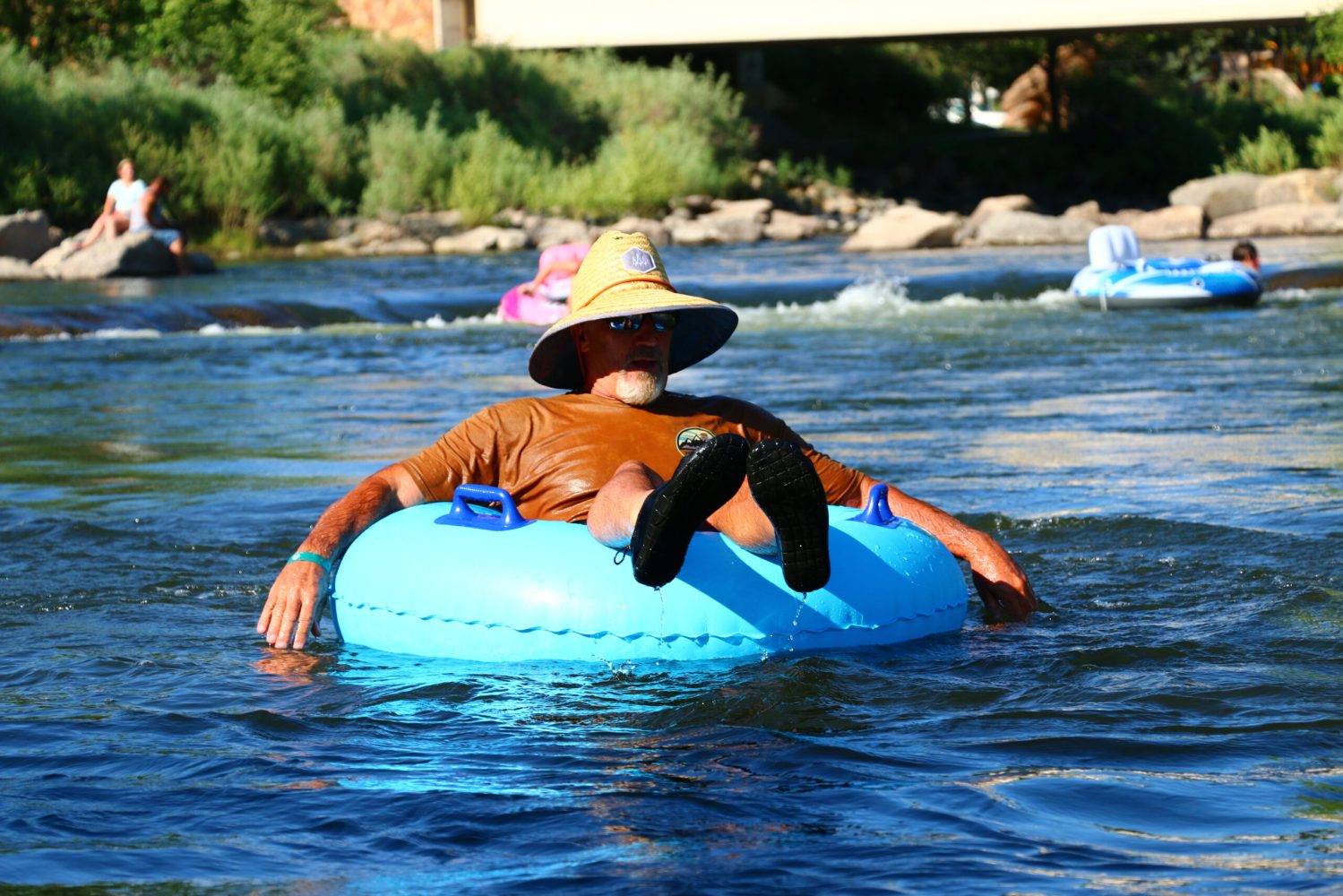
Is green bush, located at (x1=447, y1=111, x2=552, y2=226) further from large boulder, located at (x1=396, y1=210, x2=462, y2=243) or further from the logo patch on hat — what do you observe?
the logo patch on hat

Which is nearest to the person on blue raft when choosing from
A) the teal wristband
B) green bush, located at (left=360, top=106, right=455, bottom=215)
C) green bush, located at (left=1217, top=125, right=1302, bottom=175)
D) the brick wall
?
the teal wristband

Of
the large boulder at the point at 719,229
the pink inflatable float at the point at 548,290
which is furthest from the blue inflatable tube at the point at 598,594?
the large boulder at the point at 719,229

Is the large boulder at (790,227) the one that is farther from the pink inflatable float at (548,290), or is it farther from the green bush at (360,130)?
the pink inflatable float at (548,290)

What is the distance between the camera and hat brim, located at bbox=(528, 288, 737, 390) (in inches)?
215

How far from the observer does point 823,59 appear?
51.3 metres

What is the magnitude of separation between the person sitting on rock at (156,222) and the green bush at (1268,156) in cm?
2307


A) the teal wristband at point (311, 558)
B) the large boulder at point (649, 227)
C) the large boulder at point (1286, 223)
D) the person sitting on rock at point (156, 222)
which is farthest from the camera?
the large boulder at point (649, 227)

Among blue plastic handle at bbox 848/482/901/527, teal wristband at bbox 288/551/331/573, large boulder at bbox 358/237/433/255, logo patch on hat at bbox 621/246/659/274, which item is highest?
logo patch on hat at bbox 621/246/659/274

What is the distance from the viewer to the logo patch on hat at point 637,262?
561 centimetres

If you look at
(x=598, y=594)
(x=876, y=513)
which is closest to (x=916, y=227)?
(x=876, y=513)

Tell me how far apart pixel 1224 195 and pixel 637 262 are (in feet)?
97.2

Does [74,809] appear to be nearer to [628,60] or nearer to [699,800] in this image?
[699,800]

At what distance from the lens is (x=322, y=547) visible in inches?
211

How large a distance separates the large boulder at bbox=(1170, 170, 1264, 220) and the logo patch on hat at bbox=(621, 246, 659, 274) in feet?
94.9
